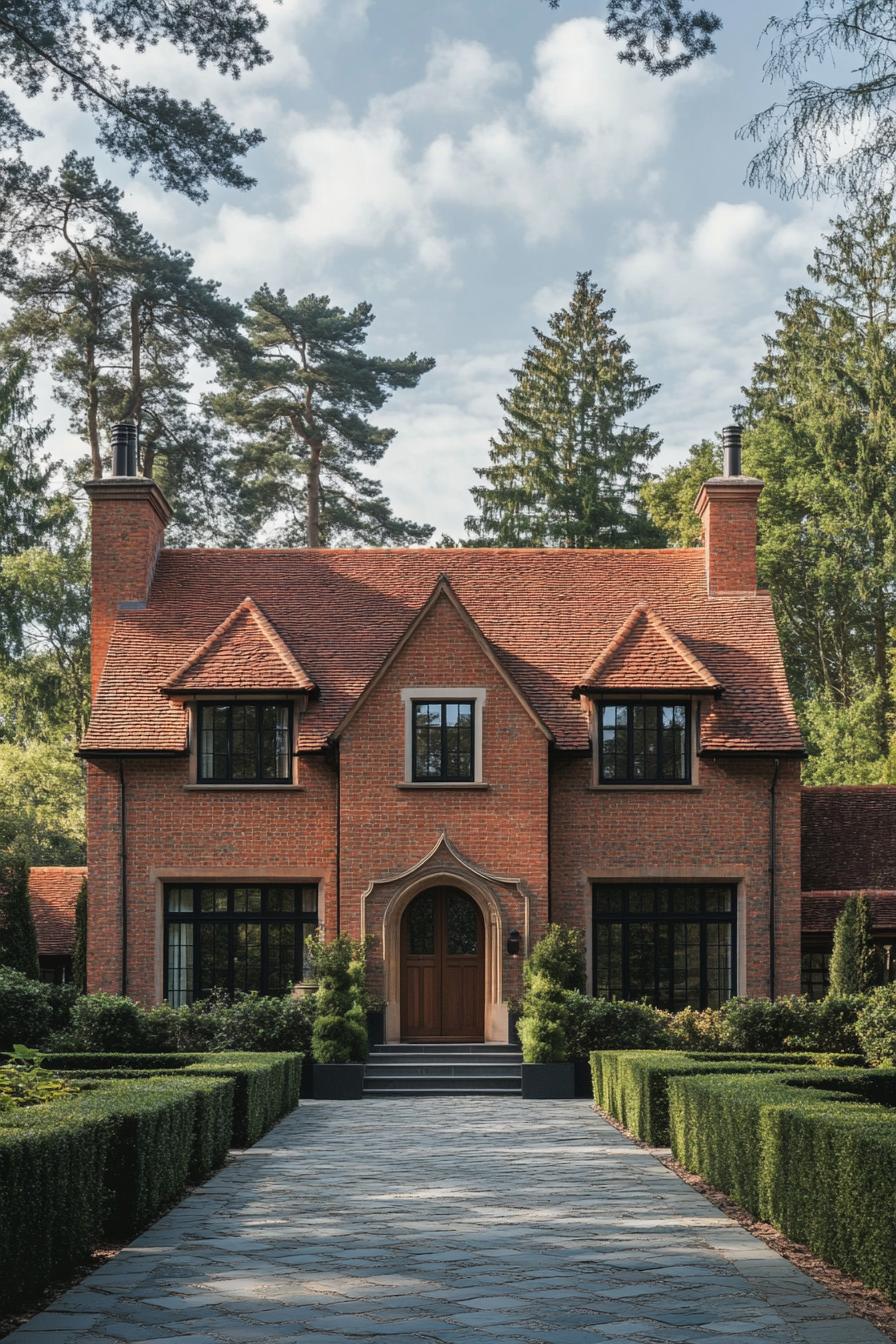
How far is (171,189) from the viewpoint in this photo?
1295cm

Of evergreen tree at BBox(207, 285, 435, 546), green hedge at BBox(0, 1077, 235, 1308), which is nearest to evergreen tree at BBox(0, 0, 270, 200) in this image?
green hedge at BBox(0, 1077, 235, 1308)

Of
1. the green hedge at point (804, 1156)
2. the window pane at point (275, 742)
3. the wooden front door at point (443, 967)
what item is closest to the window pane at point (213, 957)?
the window pane at point (275, 742)

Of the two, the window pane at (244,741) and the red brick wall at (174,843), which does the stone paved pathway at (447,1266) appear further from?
the window pane at (244,741)

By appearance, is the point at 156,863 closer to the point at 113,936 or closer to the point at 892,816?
the point at 113,936

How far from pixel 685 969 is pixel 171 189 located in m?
16.9

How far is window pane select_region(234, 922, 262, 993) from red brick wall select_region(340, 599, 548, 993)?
167 centimetres

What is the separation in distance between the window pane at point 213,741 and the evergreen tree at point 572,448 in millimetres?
23294

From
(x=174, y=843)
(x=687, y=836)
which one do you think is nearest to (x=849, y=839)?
(x=687, y=836)

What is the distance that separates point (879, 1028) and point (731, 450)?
1205 centimetres

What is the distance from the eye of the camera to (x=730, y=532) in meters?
28.9

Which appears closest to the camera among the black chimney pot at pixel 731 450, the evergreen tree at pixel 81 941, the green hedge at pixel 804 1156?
the green hedge at pixel 804 1156

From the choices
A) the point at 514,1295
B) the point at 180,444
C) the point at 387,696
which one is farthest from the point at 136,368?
the point at 514,1295

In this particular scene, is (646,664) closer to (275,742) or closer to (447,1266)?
(275,742)

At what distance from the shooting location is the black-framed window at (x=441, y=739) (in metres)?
25.9
